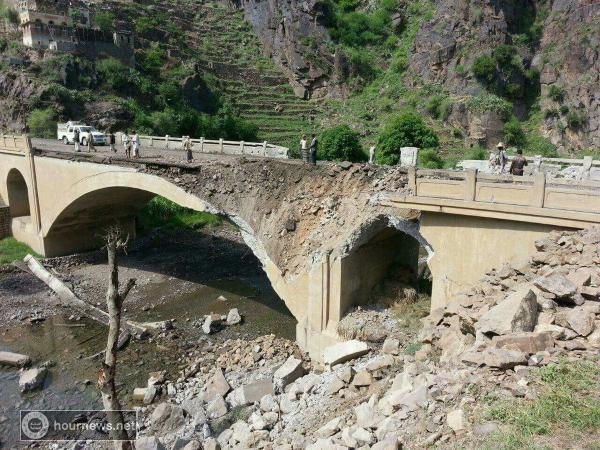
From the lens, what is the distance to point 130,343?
15.5m

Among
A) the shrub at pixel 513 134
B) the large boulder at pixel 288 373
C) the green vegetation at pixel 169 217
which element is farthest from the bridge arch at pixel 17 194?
the shrub at pixel 513 134

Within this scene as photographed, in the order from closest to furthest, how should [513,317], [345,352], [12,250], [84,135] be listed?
[513,317], [345,352], [12,250], [84,135]

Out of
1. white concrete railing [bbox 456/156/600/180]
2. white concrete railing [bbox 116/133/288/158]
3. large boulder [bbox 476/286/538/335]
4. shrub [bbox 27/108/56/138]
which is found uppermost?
shrub [bbox 27/108/56/138]

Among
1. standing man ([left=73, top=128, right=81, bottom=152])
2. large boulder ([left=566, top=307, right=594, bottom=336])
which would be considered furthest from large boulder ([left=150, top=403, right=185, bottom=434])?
standing man ([left=73, top=128, right=81, bottom=152])

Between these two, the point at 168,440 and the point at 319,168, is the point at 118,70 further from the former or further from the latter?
the point at 168,440

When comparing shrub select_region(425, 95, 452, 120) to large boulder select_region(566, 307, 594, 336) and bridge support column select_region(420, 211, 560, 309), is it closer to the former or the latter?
bridge support column select_region(420, 211, 560, 309)

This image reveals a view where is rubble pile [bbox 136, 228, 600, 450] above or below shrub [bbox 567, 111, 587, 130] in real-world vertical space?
below

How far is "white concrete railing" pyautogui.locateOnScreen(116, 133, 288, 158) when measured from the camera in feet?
59.0

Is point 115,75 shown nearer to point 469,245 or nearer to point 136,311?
point 136,311

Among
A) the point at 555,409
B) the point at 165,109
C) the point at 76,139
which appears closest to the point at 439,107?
A: the point at 165,109

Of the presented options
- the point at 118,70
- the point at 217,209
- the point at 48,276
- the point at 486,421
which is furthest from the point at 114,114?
the point at 486,421

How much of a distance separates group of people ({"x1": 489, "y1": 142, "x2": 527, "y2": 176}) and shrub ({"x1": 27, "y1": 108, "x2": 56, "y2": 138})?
3298cm

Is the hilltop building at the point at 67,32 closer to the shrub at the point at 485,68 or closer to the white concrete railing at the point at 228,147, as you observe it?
the white concrete railing at the point at 228,147

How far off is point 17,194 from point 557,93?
40.7m
